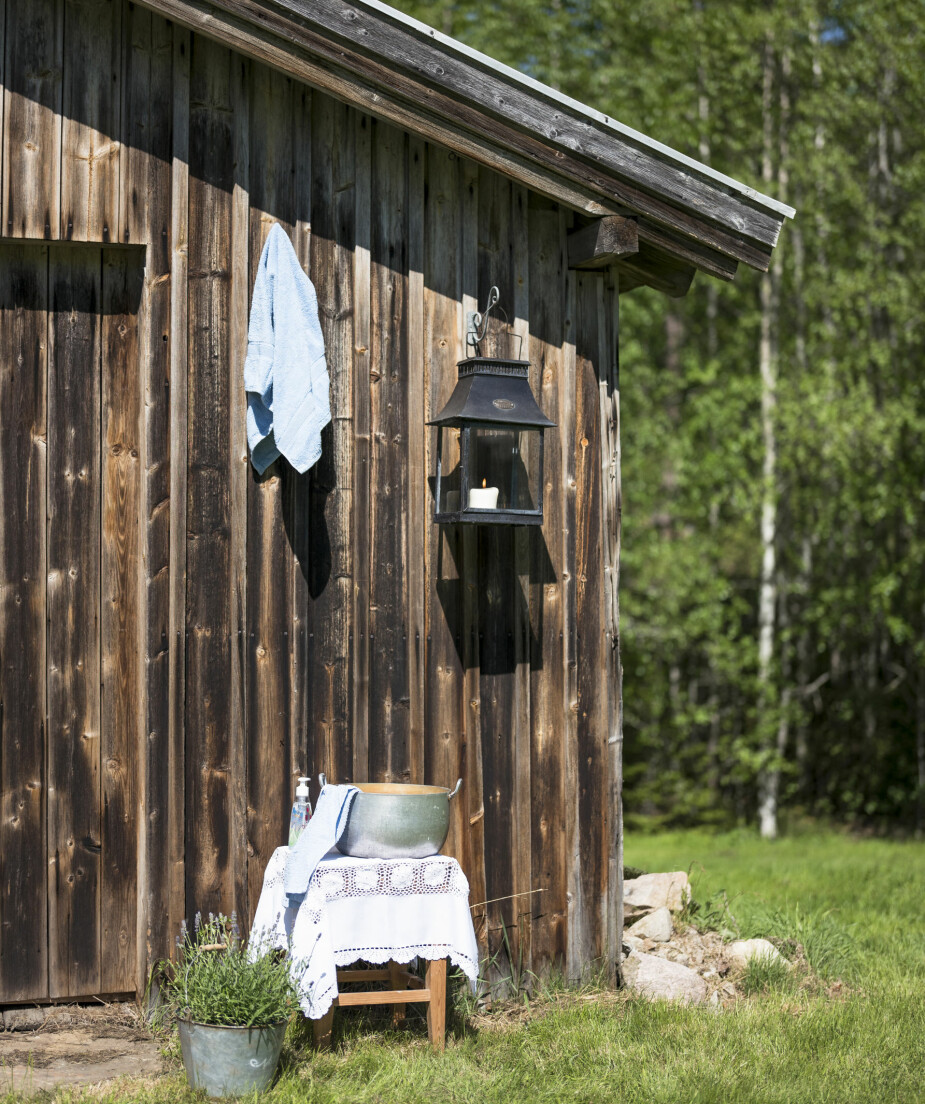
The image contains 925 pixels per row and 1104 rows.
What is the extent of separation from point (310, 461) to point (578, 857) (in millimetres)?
1995

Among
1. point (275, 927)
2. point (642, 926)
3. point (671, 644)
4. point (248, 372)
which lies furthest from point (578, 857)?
point (671, 644)

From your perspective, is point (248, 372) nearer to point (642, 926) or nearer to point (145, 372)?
point (145, 372)

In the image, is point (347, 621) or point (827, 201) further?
Result: point (827, 201)

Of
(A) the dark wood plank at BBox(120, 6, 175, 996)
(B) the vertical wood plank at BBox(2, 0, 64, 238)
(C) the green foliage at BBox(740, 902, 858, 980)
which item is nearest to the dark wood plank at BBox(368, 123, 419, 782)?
(A) the dark wood plank at BBox(120, 6, 175, 996)

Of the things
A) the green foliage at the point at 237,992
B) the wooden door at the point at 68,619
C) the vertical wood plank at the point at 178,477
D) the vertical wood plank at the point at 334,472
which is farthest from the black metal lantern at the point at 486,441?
the green foliage at the point at 237,992

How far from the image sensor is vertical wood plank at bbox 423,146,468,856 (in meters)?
4.70

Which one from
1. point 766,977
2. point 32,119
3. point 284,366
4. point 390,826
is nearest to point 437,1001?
point 390,826

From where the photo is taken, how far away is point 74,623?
14.6ft

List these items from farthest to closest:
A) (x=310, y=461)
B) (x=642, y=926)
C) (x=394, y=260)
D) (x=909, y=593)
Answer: (x=909, y=593) → (x=642, y=926) → (x=394, y=260) → (x=310, y=461)

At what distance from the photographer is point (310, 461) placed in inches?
172

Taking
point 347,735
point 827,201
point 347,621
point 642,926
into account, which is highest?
point 827,201

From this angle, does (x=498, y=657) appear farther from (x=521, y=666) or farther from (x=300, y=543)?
(x=300, y=543)

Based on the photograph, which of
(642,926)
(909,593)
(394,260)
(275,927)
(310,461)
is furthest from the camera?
(909,593)

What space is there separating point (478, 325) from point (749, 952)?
3.04 meters
